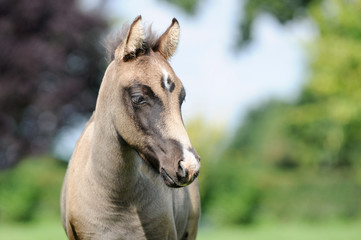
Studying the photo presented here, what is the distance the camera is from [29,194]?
19.0 meters

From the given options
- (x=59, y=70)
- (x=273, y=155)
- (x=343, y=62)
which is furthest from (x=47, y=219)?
(x=273, y=155)

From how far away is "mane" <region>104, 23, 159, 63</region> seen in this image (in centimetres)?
414

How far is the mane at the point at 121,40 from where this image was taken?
4143 millimetres

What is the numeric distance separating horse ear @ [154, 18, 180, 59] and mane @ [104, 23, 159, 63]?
60mm

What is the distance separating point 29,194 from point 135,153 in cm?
1563

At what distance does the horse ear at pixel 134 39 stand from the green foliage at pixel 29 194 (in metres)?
15.8

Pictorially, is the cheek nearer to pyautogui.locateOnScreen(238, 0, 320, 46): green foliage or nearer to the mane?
the mane

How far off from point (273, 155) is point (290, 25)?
16643 millimetres

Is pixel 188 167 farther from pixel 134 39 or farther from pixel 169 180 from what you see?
pixel 134 39

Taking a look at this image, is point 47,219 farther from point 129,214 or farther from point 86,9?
point 129,214

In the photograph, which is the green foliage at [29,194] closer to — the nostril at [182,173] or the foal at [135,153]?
the foal at [135,153]

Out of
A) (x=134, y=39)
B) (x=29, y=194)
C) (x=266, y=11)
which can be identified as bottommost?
(x=134, y=39)

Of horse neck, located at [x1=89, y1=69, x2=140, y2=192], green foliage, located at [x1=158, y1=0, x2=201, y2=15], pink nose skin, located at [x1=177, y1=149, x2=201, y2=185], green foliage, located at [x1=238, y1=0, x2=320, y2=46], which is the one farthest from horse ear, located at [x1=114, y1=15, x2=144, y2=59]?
green foliage, located at [x1=158, y1=0, x2=201, y2=15]

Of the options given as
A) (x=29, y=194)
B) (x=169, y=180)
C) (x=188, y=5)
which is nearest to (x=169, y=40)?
(x=169, y=180)
